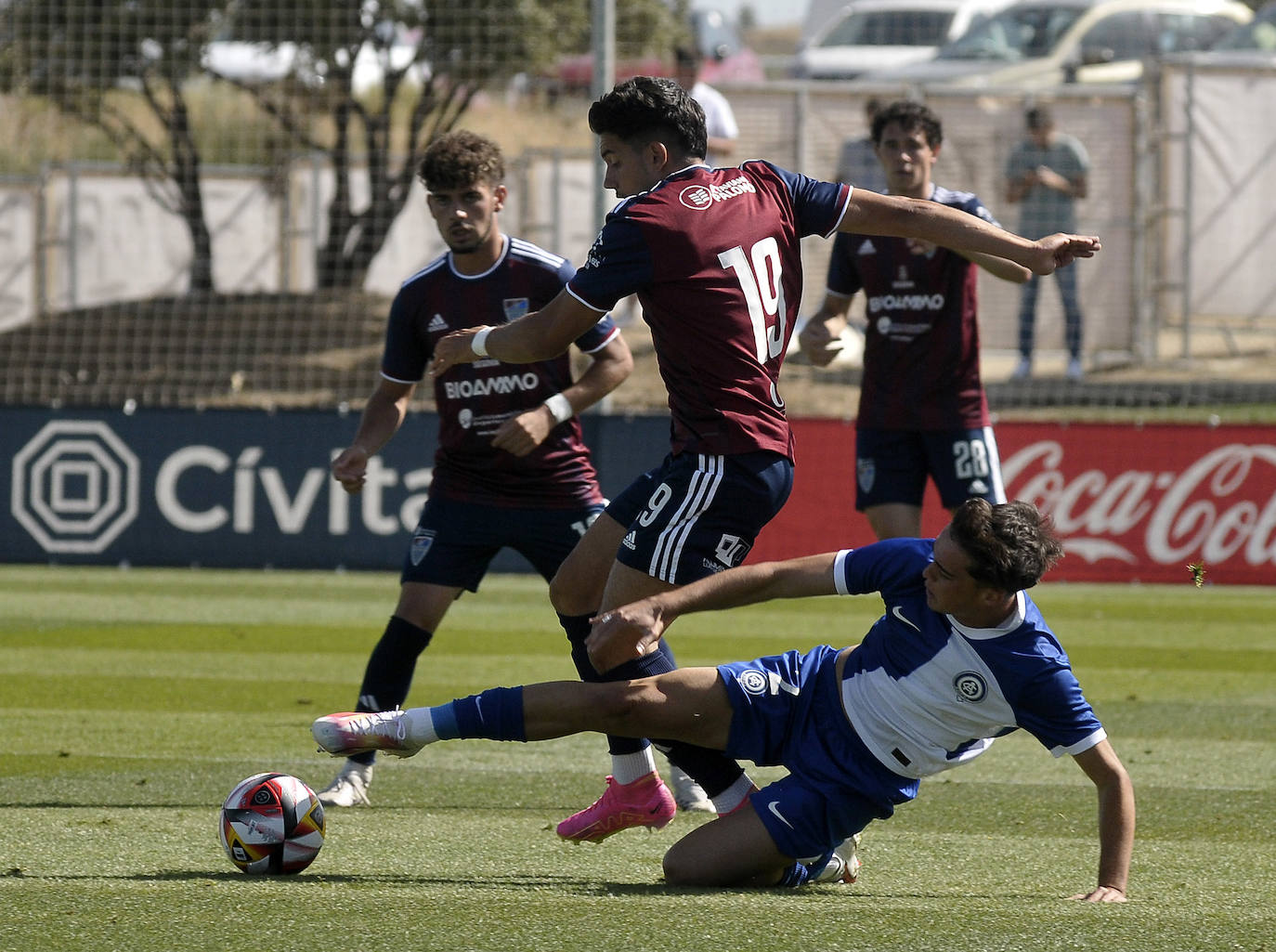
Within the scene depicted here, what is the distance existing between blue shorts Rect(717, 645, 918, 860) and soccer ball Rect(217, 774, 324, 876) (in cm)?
117

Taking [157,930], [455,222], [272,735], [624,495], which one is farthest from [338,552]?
[157,930]

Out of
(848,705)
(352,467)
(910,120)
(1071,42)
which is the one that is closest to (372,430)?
(352,467)

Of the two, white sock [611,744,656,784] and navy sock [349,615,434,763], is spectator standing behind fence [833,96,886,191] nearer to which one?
navy sock [349,615,434,763]

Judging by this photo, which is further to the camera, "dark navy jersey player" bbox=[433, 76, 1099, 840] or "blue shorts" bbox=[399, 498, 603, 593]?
"blue shorts" bbox=[399, 498, 603, 593]

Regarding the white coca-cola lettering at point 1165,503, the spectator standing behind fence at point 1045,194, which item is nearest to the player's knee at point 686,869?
the white coca-cola lettering at point 1165,503

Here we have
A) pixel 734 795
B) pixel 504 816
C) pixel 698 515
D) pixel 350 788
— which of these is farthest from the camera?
pixel 350 788

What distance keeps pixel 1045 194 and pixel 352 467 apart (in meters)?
12.5

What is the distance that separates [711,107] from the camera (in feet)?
46.6

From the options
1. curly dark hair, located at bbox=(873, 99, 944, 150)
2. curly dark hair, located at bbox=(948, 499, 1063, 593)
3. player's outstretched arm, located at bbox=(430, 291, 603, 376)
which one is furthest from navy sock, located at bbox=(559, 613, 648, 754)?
curly dark hair, located at bbox=(873, 99, 944, 150)

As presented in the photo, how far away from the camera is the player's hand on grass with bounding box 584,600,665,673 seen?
175 inches

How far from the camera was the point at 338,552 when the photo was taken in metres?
13.6

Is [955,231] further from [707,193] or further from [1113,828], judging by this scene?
[1113,828]

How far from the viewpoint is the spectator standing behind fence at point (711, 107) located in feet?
43.8

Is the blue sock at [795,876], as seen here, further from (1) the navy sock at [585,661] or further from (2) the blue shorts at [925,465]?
(2) the blue shorts at [925,465]
